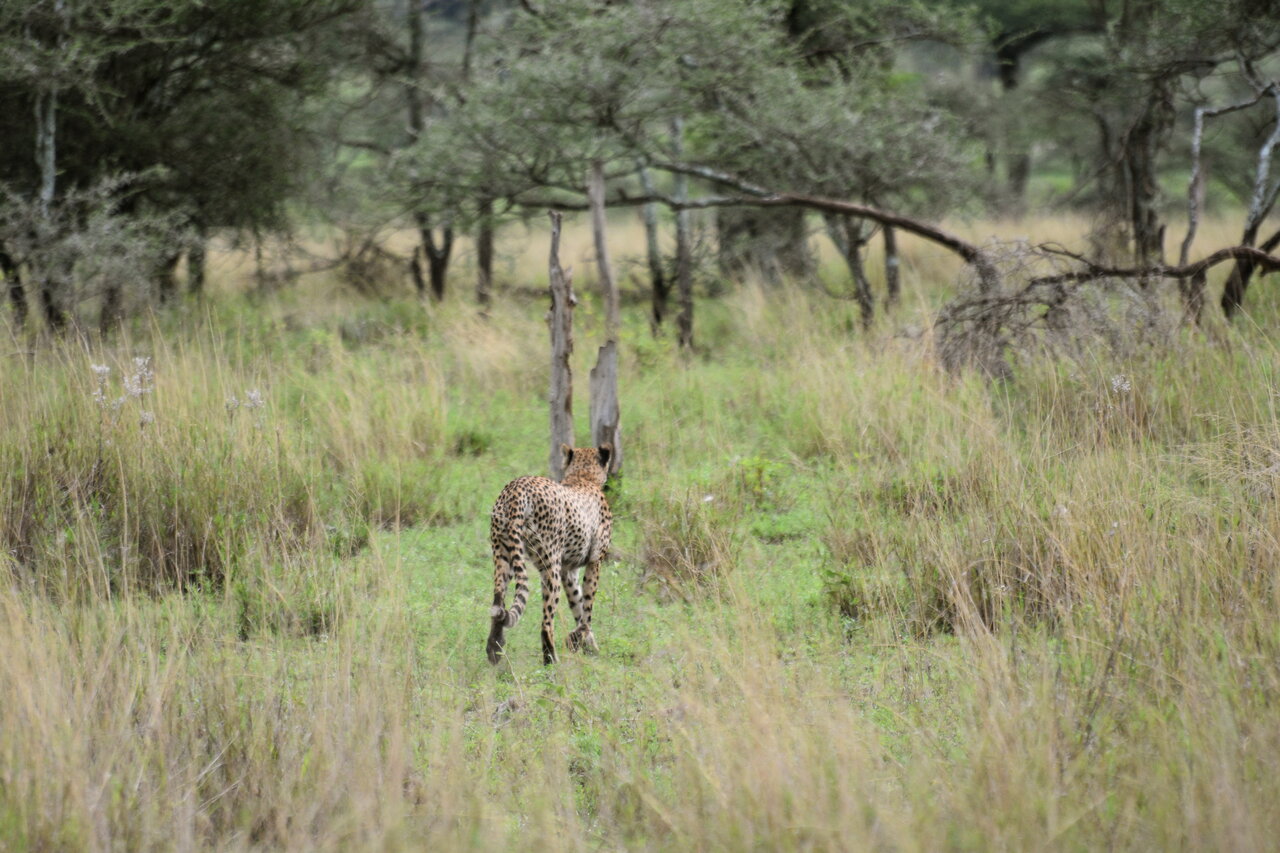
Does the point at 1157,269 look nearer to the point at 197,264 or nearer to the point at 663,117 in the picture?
the point at 663,117

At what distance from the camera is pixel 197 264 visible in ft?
43.2

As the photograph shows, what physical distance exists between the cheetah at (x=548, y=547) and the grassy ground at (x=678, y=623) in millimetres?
153

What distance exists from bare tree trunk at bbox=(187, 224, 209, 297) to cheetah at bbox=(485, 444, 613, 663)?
7.72 metres

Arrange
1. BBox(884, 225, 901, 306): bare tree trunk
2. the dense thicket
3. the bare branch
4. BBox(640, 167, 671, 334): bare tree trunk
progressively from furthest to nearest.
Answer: BBox(640, 167, 671, 334): bare tree trunk < BBox(884, 225, 901, 306): bare tree trunk < the dense thicket < the bare branch

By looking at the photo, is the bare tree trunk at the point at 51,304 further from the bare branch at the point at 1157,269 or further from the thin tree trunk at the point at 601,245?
the bare branch at the point at 1157,269

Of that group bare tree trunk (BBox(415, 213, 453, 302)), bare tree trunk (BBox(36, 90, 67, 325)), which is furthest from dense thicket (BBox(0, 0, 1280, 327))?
bare tree trunk (BBox(415, 213, 453, 302))

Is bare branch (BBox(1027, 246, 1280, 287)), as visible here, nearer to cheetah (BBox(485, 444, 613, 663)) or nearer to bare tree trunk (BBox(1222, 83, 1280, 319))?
bare tree trunk (BBox(1222, 83, 1280, 319))

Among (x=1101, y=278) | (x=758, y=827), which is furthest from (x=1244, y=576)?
(x=1101, y=278)

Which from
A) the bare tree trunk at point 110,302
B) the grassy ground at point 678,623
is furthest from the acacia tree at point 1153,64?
the bare tree trunk at point 110,302

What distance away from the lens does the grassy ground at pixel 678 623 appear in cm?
305

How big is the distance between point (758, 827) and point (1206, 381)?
15.9 feet

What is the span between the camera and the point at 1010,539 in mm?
4770

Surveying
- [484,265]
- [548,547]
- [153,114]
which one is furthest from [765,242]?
[548,547]

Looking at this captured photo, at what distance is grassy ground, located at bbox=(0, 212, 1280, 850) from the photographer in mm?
3047
